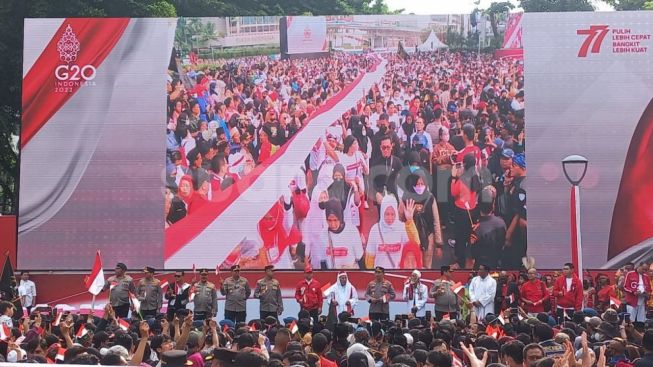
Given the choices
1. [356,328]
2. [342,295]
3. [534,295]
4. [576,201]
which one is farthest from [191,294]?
[576,201]

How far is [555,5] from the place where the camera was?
37.0m

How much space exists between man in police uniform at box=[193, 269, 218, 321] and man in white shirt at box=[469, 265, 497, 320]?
4641 millimetres

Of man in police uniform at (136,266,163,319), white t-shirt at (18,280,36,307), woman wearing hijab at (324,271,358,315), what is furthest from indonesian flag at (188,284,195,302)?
white t-shirt at (18,280,36,307)

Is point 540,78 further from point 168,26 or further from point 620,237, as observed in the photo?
point 168,26

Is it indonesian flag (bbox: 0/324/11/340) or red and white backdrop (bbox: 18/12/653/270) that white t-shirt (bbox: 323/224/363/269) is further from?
indonesian flag (bbox: 0/324/11/340)

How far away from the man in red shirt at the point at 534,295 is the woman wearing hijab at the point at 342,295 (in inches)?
119

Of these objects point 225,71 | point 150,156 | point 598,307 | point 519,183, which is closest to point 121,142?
point 150,156

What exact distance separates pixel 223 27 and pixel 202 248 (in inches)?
196

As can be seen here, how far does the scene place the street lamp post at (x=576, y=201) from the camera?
53.1 ft

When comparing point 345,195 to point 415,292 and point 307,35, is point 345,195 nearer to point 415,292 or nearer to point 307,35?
point 415,292

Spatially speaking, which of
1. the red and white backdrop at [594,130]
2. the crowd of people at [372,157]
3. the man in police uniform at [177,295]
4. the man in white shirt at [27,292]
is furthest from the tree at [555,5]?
the man in white shirt at [27,292]

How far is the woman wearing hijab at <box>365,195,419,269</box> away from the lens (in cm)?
1866

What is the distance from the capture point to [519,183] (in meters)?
18.8

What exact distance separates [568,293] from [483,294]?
1457mm
